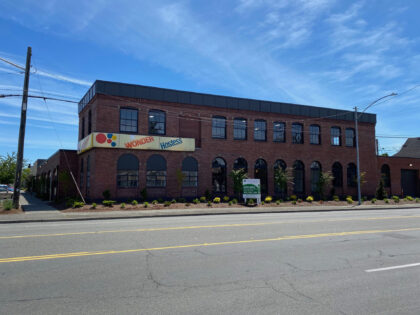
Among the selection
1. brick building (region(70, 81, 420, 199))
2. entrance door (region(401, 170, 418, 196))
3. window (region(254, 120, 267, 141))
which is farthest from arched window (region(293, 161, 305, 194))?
entrance door (region(401, 170, 418, 196))

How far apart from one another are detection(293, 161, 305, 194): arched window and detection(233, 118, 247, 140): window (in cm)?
674

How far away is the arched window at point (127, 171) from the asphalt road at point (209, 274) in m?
15.4

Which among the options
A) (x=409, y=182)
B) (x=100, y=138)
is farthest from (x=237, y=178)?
(x=409, y=182)

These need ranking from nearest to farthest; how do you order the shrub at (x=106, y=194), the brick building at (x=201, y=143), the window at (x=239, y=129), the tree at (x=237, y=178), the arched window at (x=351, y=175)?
the shrub at (x=106, y=194), the brick building at (x=201, y=143), the tree at (x=237, y=178), the window at (x=239, y=129), the arched window at (x=351, y=175)

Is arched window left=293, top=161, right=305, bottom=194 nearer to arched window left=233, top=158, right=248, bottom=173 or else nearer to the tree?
arched window left=233, top=158, right=248, bottom=173

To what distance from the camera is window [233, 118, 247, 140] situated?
1192 inches

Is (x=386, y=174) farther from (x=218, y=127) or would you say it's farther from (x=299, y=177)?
(x=218, y=127)

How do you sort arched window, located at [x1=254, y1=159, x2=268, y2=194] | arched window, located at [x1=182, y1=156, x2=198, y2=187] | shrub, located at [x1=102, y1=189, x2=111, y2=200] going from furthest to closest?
arched window, located at [x1=254, y1=159, x2=268, y2=194], arched window, located at [x1=182, y1=156, x2=198, y2=187], shrub, located at [x1=102, y1=189, x2=111, y2=200]

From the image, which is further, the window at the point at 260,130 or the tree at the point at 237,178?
the window at the point at 260,130

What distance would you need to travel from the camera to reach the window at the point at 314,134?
34000mm

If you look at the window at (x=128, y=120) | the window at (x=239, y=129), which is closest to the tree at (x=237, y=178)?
the window at (x=239, y=129)

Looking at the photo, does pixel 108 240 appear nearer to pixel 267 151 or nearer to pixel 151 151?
pixel 151 151

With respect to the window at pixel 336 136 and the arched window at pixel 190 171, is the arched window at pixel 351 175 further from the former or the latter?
the arched window at pixel 190 171

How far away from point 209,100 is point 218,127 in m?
2.62
